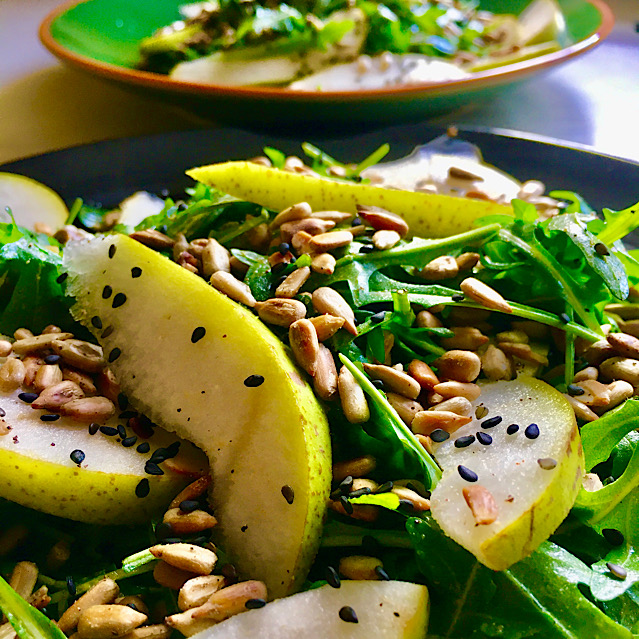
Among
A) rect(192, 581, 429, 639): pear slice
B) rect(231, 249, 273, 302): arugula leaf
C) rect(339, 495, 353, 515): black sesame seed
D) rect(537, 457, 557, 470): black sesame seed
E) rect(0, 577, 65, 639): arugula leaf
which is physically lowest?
rect(0, 577, 65, 639): arugula leaf

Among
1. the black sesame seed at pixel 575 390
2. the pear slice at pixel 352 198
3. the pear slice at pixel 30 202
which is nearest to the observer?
the black sesame seed at pixel 575 390

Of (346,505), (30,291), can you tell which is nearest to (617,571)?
(346,505)

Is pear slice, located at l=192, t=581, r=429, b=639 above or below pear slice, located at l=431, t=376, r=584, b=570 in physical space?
below

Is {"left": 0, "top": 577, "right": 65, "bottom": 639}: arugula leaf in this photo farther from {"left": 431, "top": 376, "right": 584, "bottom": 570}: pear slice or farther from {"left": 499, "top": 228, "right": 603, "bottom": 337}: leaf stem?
{"left": 499, "top": 228, "right": 603, "bottom": 337}: leaf stem

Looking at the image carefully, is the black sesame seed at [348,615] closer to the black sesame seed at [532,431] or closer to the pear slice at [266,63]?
the black sesame seed at [532,431]

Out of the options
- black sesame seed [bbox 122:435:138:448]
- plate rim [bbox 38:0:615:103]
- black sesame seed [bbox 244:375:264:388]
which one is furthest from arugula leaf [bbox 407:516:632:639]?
plate rim [bbox 38:0:615:103]

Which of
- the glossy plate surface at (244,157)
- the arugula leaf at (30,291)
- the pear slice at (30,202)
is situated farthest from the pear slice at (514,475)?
the pear slice at (30,202)
